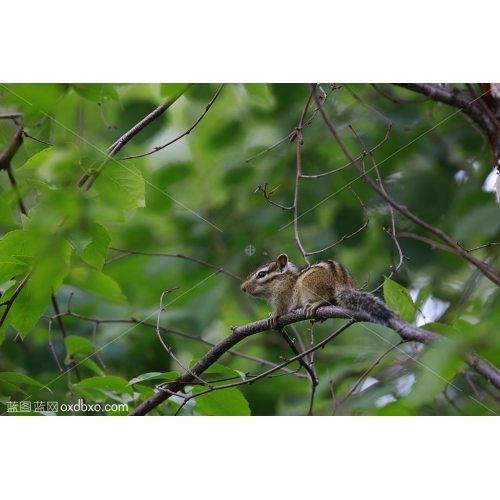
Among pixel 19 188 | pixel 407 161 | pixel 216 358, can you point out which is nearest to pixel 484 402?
pixel 216 358

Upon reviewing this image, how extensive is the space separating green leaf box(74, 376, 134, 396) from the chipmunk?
0.46 metres

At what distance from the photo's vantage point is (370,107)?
2.15m

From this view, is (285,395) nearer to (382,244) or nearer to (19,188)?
(382,244)

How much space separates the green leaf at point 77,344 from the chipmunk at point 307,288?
1.66 ft

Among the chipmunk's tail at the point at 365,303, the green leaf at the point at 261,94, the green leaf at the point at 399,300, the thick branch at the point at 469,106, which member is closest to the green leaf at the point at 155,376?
the chipmunk's tail at the point at 365,303

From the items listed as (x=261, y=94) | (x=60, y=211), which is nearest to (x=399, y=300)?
(x=60, y=211)

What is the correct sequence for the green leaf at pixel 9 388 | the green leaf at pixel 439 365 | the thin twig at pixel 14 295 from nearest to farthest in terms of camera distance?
1. the green leaf at pixel 439 365
2. the thin twig at pixel 14 295
3. the green leaf at pixel 9 388

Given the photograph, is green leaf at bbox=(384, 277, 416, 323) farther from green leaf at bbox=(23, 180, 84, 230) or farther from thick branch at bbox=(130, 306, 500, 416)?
green leaf at bbox=(23, 180, 84, 230)

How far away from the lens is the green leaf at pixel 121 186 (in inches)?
67.9

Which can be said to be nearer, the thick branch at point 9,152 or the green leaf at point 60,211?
the green leaf at point 60,211

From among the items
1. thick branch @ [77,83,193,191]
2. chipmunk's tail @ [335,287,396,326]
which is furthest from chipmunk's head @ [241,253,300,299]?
thick branch @ [77,83,193,191]

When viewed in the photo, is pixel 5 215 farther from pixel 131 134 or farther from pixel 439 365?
pixel 439 365

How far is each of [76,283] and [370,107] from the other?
3.62 feet

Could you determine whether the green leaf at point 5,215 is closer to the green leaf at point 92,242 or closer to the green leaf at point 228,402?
the green leaf at point 92,242
